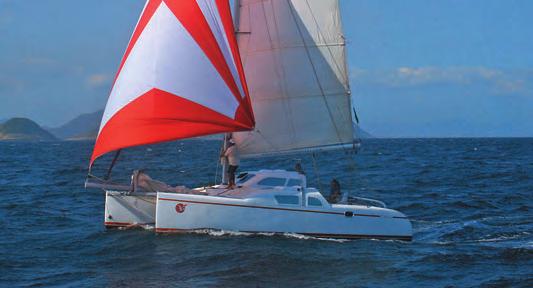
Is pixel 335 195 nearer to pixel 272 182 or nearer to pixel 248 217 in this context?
pixel 272 182

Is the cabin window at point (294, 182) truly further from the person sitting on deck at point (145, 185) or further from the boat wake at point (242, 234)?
the person sitting on deck at point (145, 185)

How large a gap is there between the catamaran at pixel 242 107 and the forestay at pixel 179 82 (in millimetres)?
27

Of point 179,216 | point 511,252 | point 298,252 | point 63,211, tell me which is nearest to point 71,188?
point 63,211

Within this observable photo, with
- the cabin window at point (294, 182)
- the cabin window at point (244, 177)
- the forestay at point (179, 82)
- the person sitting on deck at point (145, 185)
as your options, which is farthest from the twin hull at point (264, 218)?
the forestay at point (179, 82)

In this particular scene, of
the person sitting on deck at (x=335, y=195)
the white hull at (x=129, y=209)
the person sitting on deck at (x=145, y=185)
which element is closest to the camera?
the person sitting on deck at (x=145, y=185)

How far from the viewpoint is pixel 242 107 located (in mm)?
19234

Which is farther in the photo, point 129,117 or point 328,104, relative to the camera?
point 328,104

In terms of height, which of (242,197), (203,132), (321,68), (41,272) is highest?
(321,68)

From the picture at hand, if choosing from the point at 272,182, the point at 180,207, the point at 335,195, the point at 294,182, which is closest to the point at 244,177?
the point at 272,182

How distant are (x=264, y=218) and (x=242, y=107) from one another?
3.10 meters

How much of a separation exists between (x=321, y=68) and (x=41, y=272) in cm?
970

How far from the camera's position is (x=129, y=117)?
62.6 ft

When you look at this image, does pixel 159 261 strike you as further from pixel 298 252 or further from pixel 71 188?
pixel 71 188

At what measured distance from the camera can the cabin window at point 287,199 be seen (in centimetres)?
1977
